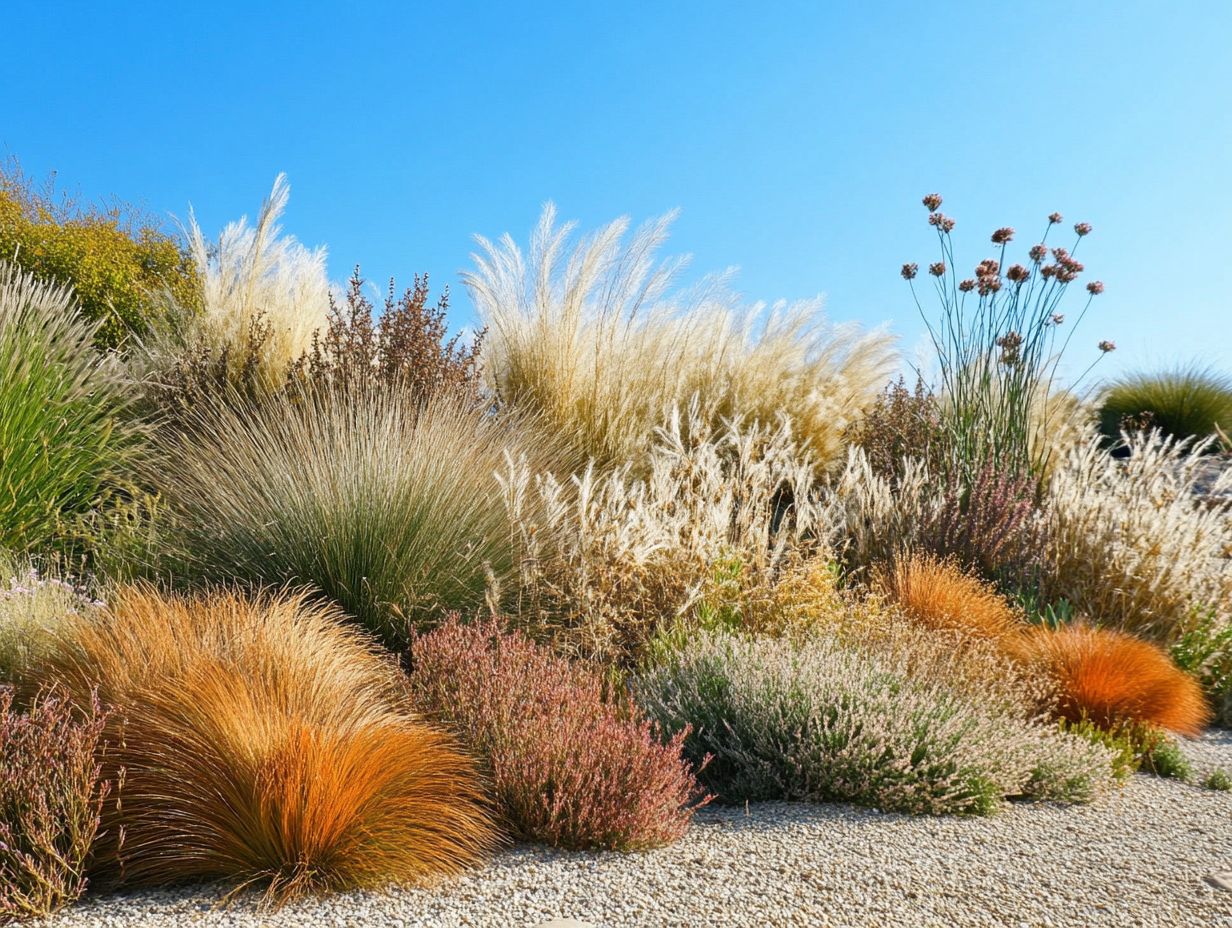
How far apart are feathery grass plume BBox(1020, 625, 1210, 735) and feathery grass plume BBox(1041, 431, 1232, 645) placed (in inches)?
41.3

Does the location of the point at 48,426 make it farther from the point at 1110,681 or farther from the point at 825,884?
the point at 1110,681

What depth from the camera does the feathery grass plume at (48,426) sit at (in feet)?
19.0

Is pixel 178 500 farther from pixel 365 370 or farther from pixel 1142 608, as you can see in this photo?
pixel 1142 608

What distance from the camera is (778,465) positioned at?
A: 5742 mm

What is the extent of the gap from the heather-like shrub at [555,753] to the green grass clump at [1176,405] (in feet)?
42.4

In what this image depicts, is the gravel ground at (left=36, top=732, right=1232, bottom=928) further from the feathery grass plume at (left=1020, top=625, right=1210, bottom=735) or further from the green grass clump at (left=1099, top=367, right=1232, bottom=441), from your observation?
the green grass clump at (left=1099, top=367, right=1232, bottom=441)

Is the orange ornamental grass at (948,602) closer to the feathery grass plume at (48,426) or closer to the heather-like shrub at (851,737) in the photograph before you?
the heather-like shrub at (851,737)

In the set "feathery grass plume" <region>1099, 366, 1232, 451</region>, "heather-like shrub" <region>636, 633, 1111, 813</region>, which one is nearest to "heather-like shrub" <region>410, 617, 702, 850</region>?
"heather-like shrub" <region>636, 633, 1111, 813</region>

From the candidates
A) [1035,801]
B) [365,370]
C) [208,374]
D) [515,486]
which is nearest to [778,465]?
[515,486]

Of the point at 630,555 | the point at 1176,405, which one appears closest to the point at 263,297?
the point at 630,555

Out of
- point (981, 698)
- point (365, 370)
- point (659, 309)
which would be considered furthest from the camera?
point (659, 309)

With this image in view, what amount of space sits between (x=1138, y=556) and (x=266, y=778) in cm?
554

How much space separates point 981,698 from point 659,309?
5.54 metres

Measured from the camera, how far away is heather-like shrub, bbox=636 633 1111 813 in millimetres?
3541
